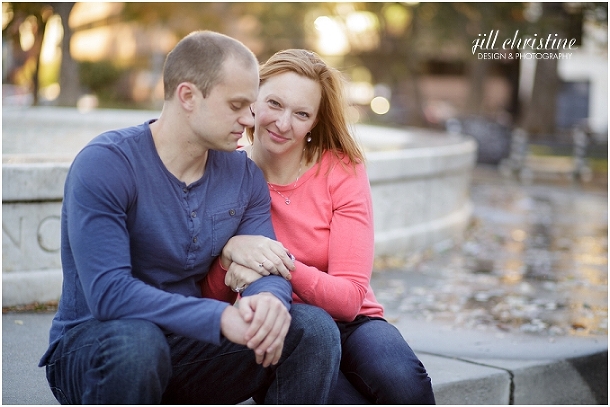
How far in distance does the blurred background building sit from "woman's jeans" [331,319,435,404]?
1.70 m

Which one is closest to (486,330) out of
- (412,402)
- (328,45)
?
(412,402)

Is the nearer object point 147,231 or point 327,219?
point 147,231

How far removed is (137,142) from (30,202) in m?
2.77

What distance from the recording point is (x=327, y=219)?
3461mm

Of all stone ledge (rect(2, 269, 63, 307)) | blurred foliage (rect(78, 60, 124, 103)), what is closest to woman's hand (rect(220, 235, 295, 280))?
stone ledge (rect(2, 269, 63, 307))

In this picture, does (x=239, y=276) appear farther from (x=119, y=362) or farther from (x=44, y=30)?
(x=44, y=30)

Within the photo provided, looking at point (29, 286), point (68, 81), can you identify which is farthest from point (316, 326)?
point (68, 81)

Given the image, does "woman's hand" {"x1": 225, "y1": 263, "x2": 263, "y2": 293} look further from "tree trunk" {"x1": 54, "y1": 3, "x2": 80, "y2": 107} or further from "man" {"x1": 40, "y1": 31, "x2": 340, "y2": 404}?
"tree trunk" {"x1": 54, "y1": 3, "x2": 80, "y2": 107}

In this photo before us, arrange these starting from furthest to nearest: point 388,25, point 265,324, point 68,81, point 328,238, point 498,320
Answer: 1. point 388,25
2. point 68,81
3. point 498,320
4. point 328,238
5. point 265,324

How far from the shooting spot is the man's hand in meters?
2.74

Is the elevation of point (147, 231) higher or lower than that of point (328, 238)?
higher

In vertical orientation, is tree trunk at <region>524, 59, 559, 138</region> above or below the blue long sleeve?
below

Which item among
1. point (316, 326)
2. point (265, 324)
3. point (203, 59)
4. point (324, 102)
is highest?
point (203, 59)

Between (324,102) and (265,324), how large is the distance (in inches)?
44.7
